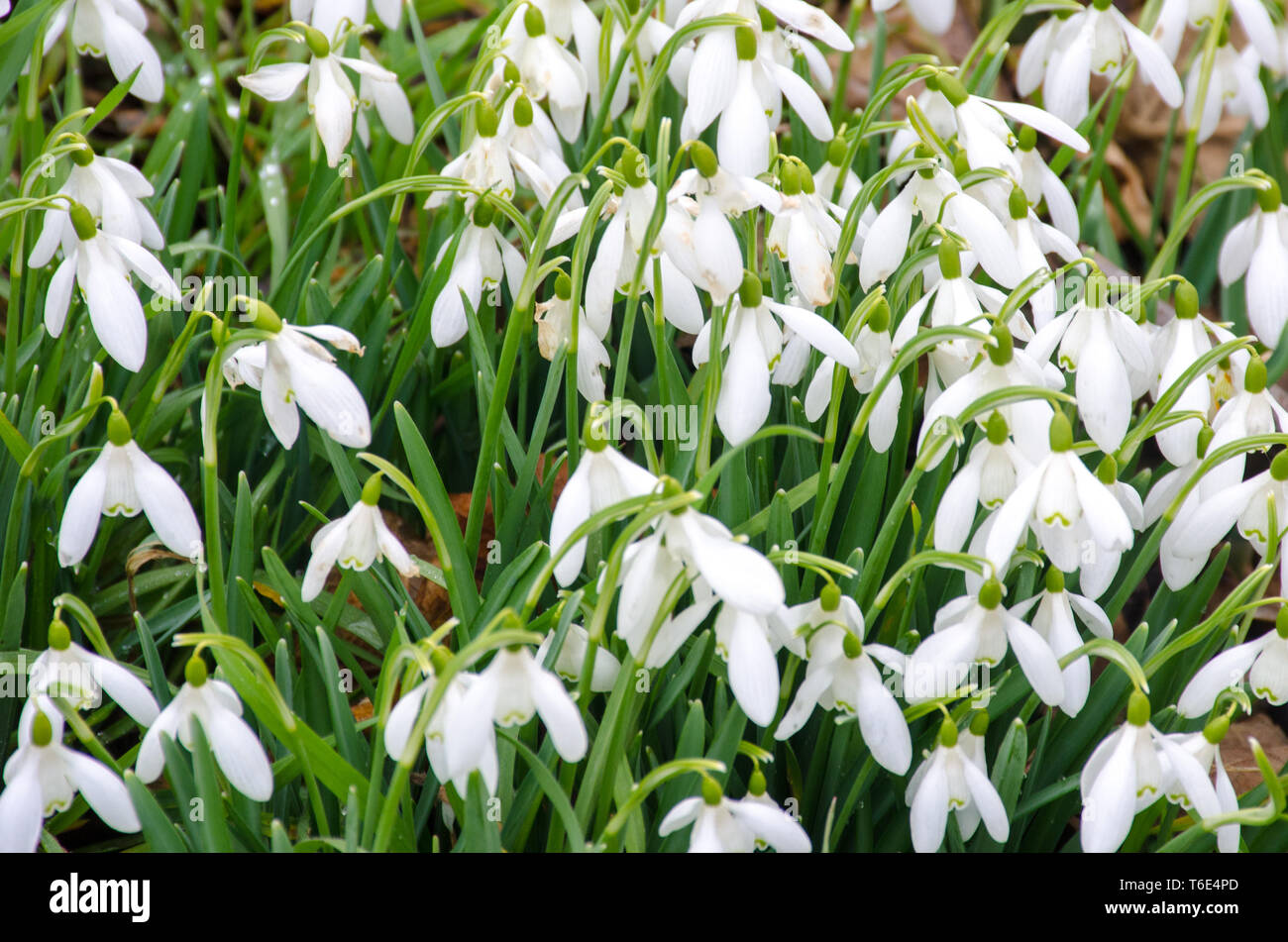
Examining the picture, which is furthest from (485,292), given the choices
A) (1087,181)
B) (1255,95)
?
(1255,95)

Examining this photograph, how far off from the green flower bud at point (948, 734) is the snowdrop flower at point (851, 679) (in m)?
0.03

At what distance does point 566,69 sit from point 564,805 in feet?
2.79

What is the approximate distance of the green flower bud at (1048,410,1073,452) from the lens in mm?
987

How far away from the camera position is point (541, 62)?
4.68 ft

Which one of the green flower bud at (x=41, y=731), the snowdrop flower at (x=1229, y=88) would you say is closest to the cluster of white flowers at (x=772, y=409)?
the green flower bud at (x=41, y=731)

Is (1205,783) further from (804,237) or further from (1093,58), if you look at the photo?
(1093,58)

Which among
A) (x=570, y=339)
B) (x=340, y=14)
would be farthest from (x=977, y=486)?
(x=340, y=14)

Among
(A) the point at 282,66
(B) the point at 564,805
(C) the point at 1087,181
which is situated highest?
(A) the point at 282,66

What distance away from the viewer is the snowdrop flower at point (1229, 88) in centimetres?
173

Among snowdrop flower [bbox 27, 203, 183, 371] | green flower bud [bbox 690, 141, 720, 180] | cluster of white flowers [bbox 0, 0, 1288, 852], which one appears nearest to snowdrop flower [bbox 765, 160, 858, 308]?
cluster of white flowers [bbox 0, 0, 1288, 852]

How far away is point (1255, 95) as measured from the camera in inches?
68.2

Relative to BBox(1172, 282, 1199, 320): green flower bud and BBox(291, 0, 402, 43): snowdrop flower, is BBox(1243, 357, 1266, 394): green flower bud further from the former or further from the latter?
BBox(291, 0, 402, 43): snowdrop flower

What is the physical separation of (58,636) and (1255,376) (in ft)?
3.55
